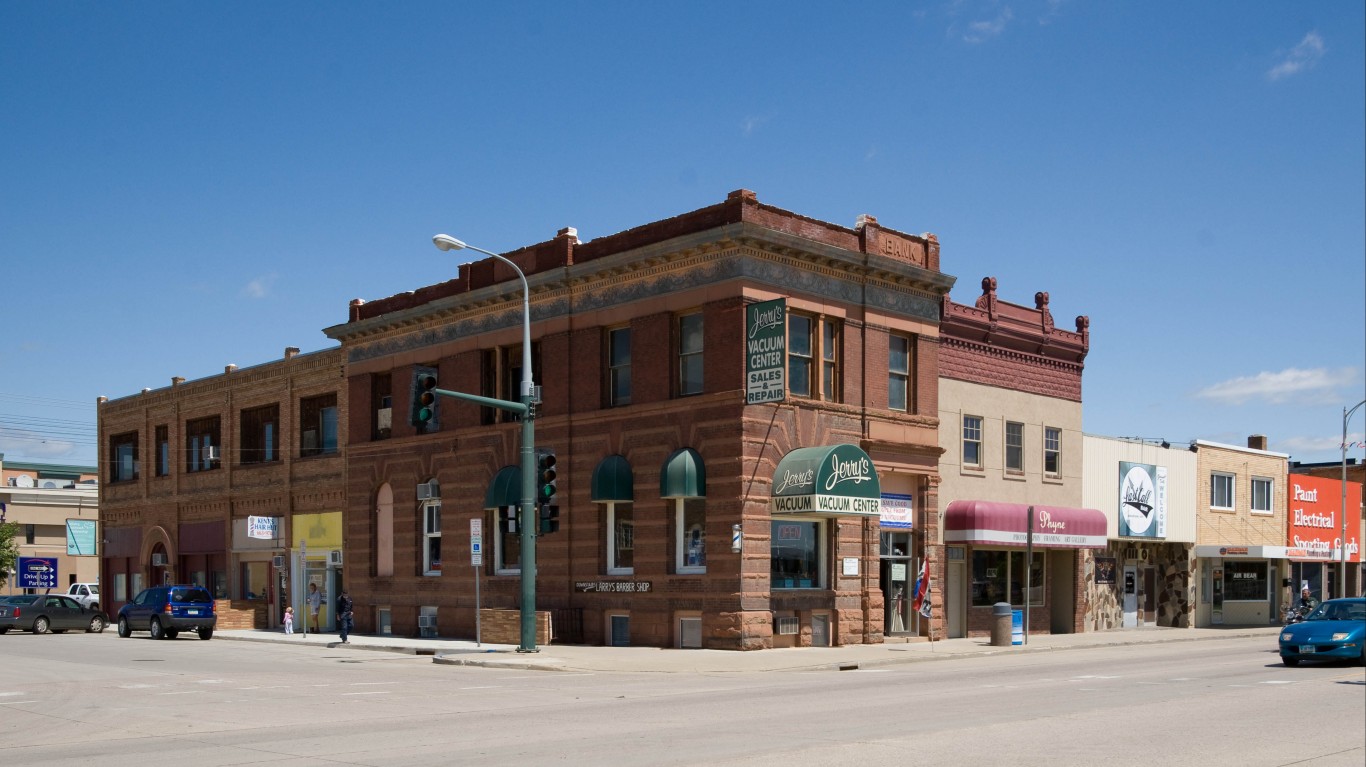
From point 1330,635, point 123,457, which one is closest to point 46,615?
point 123,457

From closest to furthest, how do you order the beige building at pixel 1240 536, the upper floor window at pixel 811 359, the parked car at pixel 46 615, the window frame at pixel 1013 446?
the upper floor window at pixel 811 359 → the window frame at pixel 1013 446 → the parked car at pixel 46 615 → the beige building at pixel 1240 536

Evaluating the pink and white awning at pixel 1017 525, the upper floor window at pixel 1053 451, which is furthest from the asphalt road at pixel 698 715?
the upper floor window at pixel 1053 451

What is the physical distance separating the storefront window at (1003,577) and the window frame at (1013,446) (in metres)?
2.56

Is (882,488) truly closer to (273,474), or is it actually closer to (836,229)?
(836,229)

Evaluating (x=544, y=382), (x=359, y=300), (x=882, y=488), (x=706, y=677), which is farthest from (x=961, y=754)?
(x=359, y=300)

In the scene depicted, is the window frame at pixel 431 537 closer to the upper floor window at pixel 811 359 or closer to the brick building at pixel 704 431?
the brick building at pixel 704 431

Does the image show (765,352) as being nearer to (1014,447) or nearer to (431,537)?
(1014,447)

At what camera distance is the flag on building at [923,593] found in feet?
109

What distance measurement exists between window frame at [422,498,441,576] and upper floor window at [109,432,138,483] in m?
23.5

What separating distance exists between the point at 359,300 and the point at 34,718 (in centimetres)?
2699

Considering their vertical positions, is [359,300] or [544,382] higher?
[359,300]

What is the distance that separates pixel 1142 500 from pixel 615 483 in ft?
68.9

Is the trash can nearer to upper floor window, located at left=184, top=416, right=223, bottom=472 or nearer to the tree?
upper floor window, located at left=184, top=416, right=223, bottom=472

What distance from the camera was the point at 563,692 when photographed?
21641 millimetres
